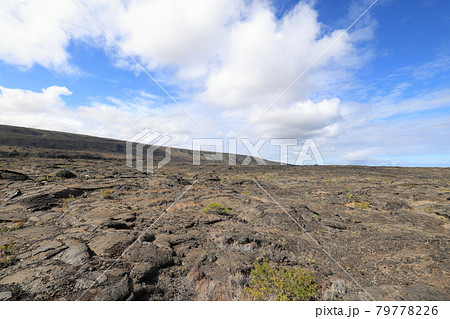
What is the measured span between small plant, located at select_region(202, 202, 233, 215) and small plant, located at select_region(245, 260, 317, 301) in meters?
6.70

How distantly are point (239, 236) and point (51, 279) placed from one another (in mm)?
6862

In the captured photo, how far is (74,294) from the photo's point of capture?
212 inches

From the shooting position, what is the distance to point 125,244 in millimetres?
8242

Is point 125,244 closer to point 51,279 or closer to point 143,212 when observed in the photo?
point 51,279

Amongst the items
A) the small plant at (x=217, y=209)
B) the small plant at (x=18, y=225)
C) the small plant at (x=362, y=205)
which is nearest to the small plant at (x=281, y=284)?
the small plant at (x=217, y=209)

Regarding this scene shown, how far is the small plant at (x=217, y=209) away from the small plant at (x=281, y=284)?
6.70 metres

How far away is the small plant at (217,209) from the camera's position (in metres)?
13.8

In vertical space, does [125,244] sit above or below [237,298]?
above

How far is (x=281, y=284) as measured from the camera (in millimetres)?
6195

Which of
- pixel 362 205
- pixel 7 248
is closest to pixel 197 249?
pixel 7 248

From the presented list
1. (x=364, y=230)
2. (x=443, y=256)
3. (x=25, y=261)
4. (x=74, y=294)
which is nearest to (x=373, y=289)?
(x=443, y=256)

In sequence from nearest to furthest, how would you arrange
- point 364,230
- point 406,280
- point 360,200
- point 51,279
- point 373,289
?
point 51,279
point 373,289
point 406,280
point 364,230
point 360,200
